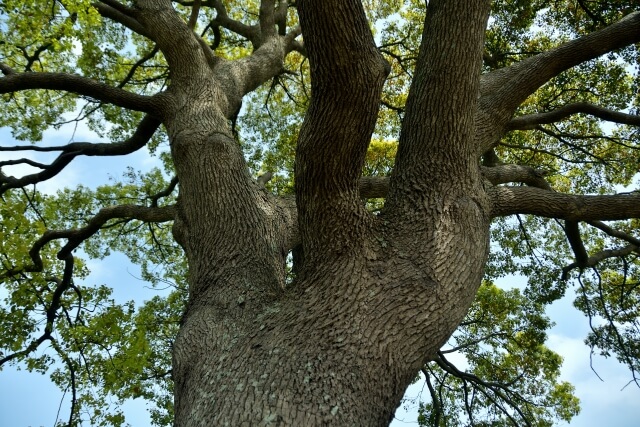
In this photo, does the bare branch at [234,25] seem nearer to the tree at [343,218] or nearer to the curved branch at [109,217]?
the tree at [343,218]

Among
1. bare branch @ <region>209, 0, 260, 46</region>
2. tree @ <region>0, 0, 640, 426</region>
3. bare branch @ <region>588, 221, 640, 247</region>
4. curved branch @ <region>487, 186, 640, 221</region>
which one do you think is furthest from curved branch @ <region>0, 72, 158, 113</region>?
bare branch @ <region>588, 221, 640, 247</region>

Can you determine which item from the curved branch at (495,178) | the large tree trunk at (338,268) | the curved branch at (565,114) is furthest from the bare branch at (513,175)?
the large tree trunk at (338,268)

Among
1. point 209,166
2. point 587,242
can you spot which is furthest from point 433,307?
point 587,242

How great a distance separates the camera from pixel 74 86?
4973 millimetres

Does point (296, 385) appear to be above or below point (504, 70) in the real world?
below

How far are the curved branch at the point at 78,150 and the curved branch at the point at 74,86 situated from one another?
586 millimetres

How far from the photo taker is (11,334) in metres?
6.32

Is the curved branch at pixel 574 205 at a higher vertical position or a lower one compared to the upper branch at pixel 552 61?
lower

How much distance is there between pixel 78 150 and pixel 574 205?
5.27 m

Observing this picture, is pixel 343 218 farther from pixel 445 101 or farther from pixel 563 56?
pixel 563 56

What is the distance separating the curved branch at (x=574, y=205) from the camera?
13.7ft

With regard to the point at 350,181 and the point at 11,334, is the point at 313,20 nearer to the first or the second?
the point at 350,181

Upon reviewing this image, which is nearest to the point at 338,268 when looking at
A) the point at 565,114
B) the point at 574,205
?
the point at 574,205

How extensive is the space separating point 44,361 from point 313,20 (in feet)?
20.4
